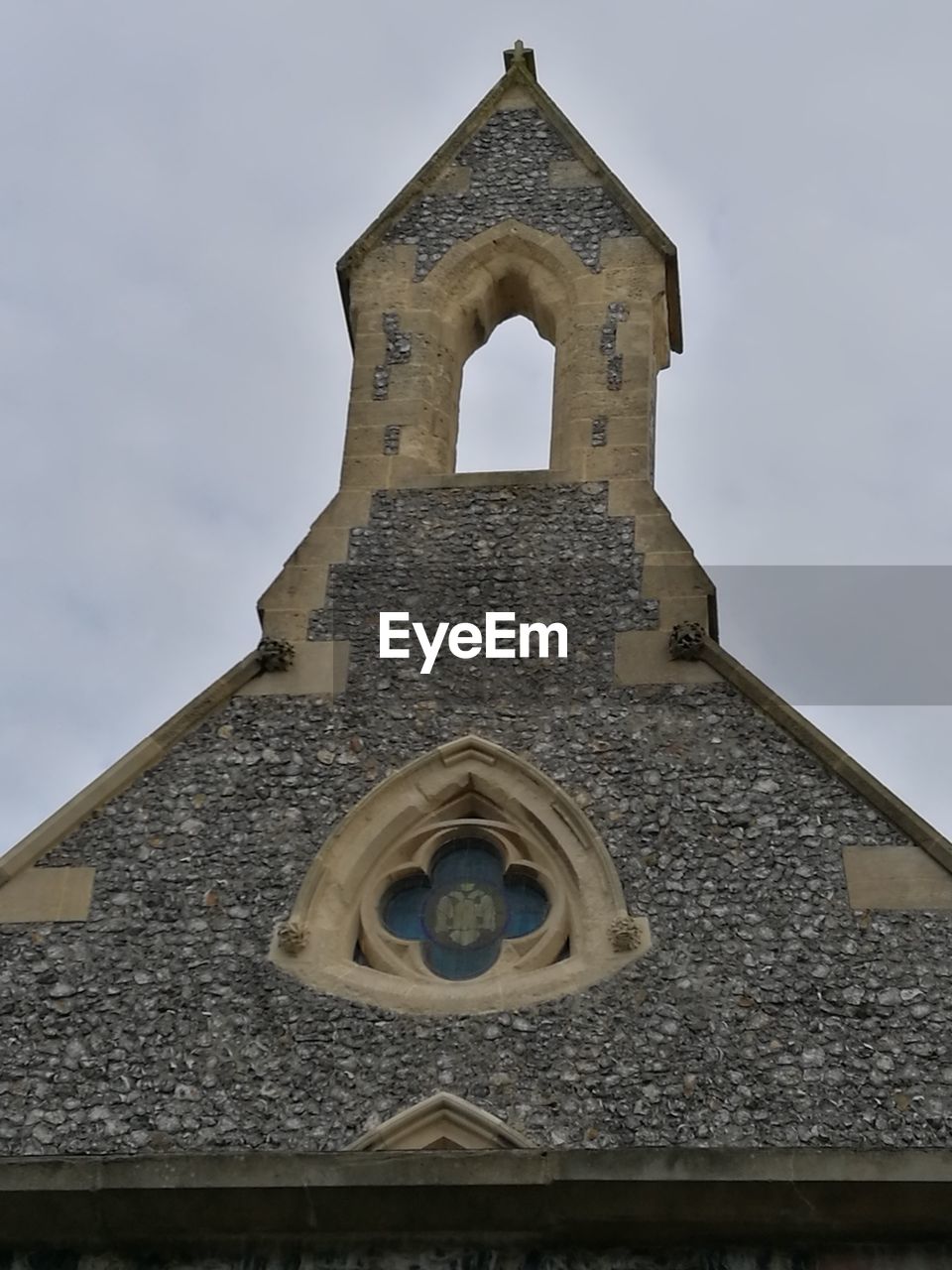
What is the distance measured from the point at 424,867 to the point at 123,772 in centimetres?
167

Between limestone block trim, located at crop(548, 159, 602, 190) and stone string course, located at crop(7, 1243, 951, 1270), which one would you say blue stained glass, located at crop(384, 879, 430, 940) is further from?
limestone block trim, located at crop(548, 159, 602, 190)

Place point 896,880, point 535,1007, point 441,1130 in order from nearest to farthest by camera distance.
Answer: point 441,1130 < point 535,1007 < point 896,880

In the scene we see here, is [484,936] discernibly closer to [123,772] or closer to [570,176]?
[123,772]

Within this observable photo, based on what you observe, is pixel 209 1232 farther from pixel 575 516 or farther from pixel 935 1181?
pixel 575 516

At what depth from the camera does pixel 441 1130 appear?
9.34 metres

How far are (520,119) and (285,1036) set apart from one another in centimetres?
782

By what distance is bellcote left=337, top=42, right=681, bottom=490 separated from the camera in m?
13.1

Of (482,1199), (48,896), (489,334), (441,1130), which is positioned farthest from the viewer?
(489,334)

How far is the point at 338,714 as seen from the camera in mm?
11477

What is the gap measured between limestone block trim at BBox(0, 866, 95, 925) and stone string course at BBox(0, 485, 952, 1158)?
0.07 meters

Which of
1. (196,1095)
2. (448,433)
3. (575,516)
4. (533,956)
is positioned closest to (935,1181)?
(533,956)

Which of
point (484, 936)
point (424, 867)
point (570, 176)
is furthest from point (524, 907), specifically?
point (570, 176)

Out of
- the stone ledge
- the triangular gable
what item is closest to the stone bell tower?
the stone ledge

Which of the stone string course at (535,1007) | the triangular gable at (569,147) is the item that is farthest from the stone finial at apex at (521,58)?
the stone string course at (535,1007)
